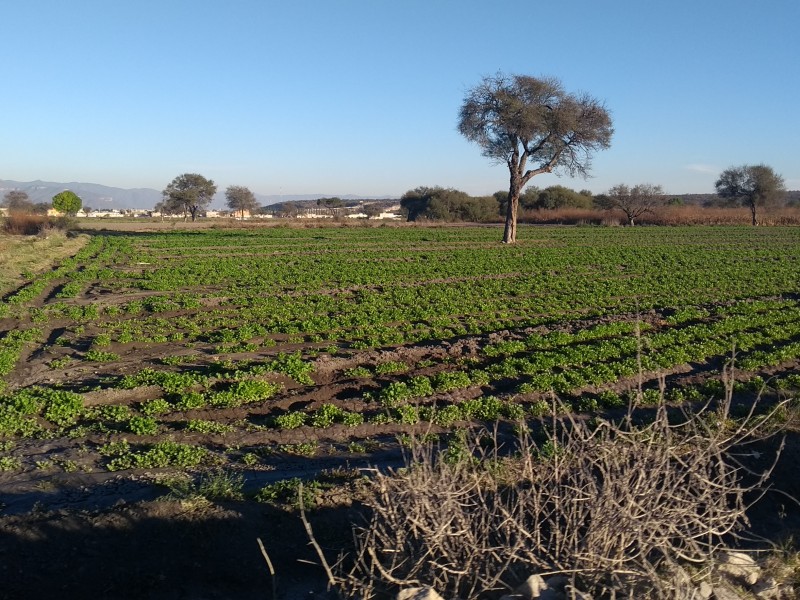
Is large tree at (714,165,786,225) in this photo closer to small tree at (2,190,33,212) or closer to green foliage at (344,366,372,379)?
green foliage at (344,366,372,379)

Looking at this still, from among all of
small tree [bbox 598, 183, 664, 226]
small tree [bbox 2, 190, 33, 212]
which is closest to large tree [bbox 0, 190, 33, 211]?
small tree [bbox 2, 190, 33, 212]

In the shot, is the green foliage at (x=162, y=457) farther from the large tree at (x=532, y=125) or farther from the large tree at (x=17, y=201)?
the large tree at (x=17, y=201)

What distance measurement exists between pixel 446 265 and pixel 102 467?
21.1 metres

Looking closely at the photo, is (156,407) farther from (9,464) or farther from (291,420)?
(9,464)

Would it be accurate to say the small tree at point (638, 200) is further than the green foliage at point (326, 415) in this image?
Yes

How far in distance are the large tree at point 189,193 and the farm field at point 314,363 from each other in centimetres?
7010

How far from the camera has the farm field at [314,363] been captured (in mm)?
7371

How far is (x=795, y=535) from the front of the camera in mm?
5754

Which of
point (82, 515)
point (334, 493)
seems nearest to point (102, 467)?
point (82, 515)

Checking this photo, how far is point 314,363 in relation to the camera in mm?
11352

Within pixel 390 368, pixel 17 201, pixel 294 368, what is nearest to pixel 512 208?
pixel 390 368

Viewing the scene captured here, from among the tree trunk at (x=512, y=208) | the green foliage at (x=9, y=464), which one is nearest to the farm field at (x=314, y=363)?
the green foliage at (x=9, y=464)

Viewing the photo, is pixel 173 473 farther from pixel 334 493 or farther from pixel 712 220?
pixel 712 220

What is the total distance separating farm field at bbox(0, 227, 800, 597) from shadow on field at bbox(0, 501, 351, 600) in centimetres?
12
